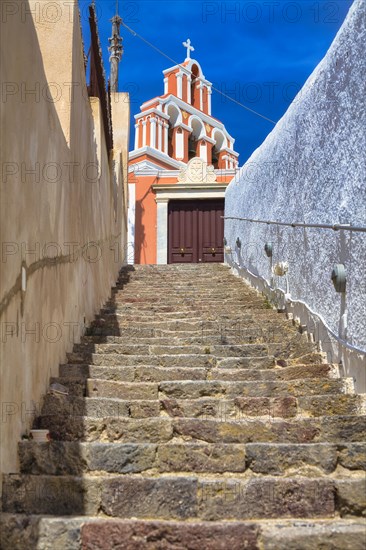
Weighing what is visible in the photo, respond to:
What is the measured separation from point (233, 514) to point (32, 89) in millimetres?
2575

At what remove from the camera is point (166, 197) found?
15.0 metres

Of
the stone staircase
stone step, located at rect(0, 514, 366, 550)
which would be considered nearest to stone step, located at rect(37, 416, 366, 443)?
the stone staircase

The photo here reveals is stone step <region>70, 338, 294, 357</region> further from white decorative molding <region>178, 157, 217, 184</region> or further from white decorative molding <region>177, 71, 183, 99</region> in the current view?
white decorative molding <region>177, 71, 183, 99</region>

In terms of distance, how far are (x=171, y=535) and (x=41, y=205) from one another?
2.23 meters

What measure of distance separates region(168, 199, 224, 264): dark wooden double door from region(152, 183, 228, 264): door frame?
0.12m

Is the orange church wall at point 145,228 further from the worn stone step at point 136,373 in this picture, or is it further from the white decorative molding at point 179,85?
the worn stone step at point 136,373

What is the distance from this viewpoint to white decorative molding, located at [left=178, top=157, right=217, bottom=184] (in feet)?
49.2

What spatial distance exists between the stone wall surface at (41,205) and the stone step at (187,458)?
185 millimetres

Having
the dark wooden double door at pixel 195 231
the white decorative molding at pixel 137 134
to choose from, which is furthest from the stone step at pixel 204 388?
the white decorative molding at pixel 137 134

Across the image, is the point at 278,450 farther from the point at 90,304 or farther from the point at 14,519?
the point at 90,304

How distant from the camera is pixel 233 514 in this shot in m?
2.88

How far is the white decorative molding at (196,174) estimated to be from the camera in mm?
14992

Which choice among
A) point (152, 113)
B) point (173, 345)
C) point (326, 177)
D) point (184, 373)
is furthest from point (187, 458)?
point (152, 113)

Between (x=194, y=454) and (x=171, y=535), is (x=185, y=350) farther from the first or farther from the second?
(x=171, y=535)
